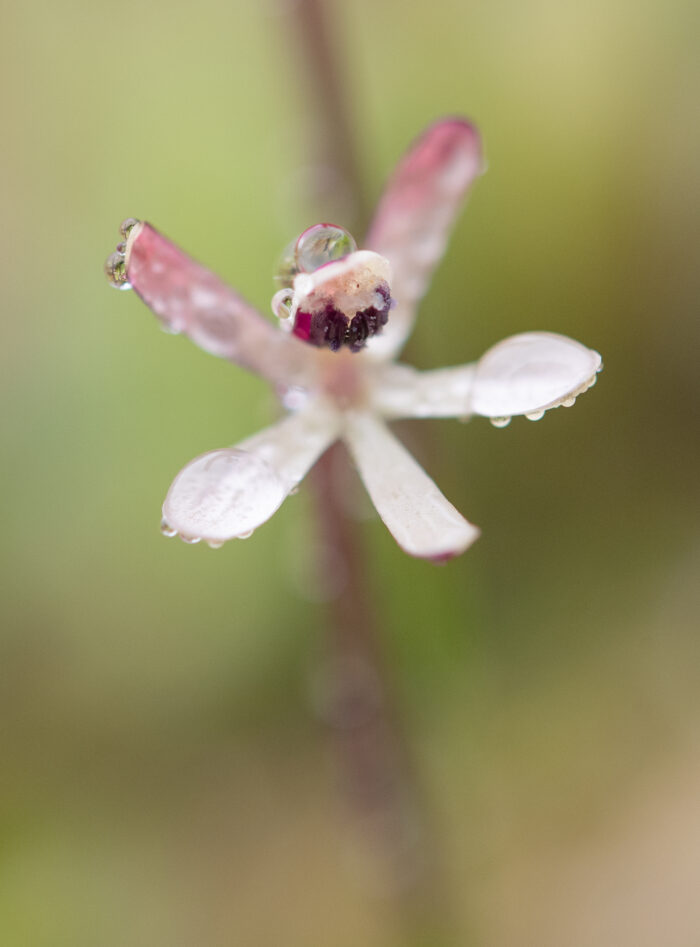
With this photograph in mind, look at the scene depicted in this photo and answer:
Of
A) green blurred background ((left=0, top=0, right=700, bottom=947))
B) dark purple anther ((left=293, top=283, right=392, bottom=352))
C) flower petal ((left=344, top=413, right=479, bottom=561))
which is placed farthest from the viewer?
green blurred background ((left=0, top=0, right=700, bottom=947))

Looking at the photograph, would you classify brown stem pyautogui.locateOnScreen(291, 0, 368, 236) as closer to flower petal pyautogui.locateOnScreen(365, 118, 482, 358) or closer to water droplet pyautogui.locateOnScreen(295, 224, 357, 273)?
flower petal pyautogui.locateOnScreen(365, 118, 482, 358)

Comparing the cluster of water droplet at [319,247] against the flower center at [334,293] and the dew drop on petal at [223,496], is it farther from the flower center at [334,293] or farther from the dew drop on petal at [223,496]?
the dew drop on petal at [223,496]

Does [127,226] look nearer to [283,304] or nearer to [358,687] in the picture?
[283,304]

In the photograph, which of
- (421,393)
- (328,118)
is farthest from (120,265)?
(328,118)

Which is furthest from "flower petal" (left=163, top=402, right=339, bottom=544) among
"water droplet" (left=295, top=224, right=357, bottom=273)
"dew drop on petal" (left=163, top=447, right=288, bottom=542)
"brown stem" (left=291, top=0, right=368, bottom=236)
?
"brown stem" (left=291, top=0, right=368, bottom=236)

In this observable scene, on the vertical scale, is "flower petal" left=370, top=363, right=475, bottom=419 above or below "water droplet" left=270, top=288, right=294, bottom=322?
below

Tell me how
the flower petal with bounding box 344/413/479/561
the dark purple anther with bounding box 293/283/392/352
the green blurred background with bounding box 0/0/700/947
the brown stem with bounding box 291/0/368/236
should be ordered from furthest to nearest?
the green blurred background with bounding box 0/0/700/947 → the brown stem with bounding box 291/0/368/236 → the dark purple anther with bounding box 293/283/392/352 → the flower petal with bounding box 344/413/479/561

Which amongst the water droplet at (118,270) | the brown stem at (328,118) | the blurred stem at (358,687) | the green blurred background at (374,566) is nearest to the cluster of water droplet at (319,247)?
the water droplet at (118,270)

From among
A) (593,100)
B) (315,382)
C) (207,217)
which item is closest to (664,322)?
(593,100)

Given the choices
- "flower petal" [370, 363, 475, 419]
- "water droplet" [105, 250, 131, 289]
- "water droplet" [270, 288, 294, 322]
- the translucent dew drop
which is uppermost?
"water droplet" [105, 250, 131, 289]
